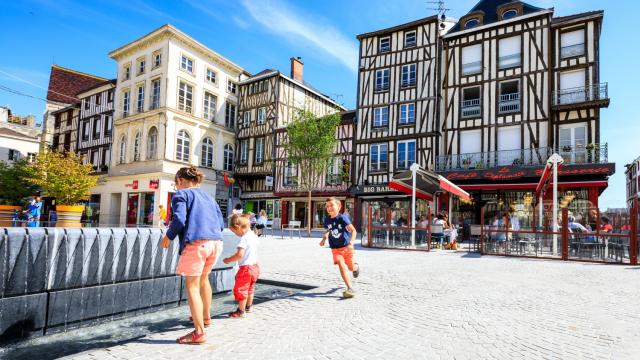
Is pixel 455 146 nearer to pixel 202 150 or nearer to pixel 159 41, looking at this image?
pixel 202 150

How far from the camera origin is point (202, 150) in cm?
2939

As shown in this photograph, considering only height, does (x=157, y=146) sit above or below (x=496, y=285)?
above

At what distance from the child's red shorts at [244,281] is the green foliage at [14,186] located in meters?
33.2

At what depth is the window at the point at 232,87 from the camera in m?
31.8

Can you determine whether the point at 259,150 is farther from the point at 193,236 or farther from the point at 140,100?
the point at 193,236

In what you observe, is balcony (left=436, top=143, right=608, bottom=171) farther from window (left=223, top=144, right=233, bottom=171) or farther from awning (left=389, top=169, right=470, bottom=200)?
window (left=223, top=144, right=233, bottom=171)

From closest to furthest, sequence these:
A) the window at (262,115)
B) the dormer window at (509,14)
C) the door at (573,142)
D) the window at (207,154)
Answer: the door at (573,142), the dormer window at (509,14), the window at (207,154), the window at (262,115)

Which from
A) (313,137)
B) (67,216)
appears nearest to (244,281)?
(67,216)

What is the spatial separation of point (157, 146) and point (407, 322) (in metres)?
26.5

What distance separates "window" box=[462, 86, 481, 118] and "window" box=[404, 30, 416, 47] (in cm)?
428

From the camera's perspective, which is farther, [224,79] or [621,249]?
[224,79]

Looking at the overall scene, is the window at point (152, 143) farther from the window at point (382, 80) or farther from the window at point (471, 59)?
the window at point (471, 59)

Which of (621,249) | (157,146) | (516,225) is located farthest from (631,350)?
(157,146)

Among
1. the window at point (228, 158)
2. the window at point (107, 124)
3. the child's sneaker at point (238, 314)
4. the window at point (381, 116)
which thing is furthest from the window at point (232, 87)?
the child's sneaker at point (238, 314)
